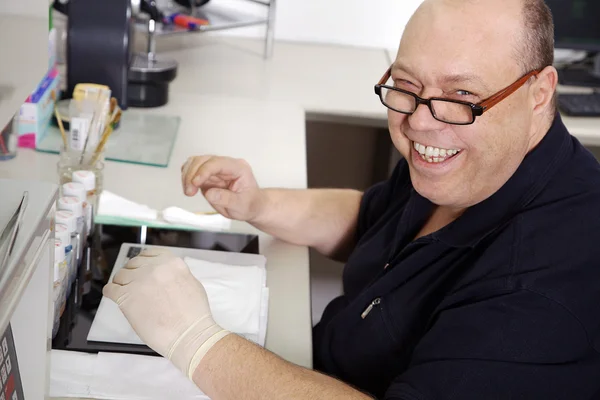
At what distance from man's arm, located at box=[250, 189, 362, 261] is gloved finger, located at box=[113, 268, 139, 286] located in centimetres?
41

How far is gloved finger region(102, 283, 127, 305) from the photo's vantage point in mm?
1198

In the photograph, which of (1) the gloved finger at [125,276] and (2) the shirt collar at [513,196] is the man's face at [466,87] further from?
(1) the gloved finger at [125,276]

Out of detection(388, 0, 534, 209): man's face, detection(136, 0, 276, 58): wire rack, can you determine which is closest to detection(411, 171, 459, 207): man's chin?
detection(388, 0, 534, 209): man's face

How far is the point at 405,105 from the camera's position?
4.18 ft

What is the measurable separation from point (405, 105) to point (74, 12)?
1059 mm

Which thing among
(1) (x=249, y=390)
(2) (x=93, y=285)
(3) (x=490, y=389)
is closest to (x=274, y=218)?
(2) (x=93, y=285)

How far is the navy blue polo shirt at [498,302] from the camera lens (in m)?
1.04

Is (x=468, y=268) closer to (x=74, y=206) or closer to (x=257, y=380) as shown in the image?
(x=257, y=380)

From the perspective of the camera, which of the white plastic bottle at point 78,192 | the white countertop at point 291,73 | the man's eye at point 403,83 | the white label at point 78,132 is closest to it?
the man's eye at point 403,83

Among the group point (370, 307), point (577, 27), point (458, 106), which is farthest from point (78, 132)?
point (577, 27)

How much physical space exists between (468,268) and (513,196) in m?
0.14

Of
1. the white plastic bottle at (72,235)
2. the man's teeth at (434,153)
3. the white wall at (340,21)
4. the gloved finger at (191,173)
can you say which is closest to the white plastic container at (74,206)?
the white plastic bottle at (72,235)

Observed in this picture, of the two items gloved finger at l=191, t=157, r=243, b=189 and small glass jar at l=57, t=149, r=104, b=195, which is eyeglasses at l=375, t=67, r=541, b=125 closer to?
gloved finger at l=191, t=157, r=243, b=189

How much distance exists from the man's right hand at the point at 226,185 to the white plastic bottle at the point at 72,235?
0.29 meters
